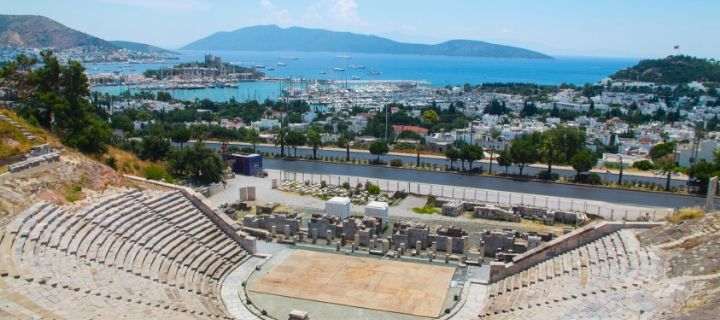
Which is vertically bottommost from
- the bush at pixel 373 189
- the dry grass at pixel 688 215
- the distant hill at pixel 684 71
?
the bush at pixel 373 189

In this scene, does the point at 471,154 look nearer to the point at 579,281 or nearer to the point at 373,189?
the point at 373,189

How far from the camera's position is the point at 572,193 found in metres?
49.1

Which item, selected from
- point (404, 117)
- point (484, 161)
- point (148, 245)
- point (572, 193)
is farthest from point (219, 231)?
point (404, 117)

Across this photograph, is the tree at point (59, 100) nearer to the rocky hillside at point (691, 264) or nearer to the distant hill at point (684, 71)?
the rocky hillside at point (691, 264)

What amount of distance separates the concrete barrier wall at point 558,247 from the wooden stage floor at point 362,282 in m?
2.59

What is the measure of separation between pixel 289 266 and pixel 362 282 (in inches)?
171

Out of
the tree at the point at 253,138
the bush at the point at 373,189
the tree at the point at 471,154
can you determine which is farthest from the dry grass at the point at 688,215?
the tree at the point at 253,138

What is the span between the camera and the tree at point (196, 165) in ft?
154

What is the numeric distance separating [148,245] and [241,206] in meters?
14.8

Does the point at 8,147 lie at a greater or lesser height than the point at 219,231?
greater

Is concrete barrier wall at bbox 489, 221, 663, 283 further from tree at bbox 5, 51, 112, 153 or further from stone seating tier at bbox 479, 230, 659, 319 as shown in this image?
tree at bbox 5, 51, 112, 153

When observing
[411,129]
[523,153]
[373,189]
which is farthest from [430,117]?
[373,189]

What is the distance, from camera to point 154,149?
5100 cm

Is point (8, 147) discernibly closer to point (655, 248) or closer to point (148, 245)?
point (148, 245)
